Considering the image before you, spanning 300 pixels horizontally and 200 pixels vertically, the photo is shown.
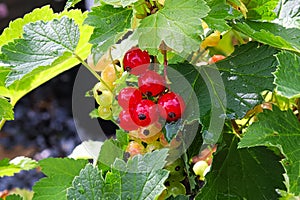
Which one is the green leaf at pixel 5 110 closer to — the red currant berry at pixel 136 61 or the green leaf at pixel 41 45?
the green leaf at pixel 41 45

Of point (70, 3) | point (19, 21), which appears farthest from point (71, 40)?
point (19, 21)

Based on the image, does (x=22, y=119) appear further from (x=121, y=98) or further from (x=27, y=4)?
(x=121, y=98)

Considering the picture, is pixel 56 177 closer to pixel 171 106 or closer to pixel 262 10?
pixel 171 106

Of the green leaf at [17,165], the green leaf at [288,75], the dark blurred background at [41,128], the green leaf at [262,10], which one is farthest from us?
the dark blurred background at [41,128]

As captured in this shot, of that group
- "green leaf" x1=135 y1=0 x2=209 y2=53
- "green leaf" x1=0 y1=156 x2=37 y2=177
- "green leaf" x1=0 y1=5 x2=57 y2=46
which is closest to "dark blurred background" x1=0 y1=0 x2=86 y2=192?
"green leaf" x1=0 y1=156 x2=37 y2=177

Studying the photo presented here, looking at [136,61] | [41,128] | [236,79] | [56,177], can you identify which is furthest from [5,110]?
[41,128]

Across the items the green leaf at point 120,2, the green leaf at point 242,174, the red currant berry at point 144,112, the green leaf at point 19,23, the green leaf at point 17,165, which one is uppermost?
the green leaf at point 120,2

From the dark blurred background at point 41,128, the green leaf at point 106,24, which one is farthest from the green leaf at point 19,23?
the dark blurred background at point 41,128
